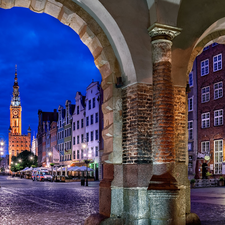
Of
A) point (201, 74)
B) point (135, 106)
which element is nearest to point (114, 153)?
point (135, 106)

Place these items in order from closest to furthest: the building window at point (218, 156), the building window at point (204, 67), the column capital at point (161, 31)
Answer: the column capital at point (161, 31) < the building window at point (218, 156) < the building window at point (204, 67)

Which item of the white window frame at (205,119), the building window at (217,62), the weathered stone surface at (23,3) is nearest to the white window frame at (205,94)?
the white window frame at (205,119)

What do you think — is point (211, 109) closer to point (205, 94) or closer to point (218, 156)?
point (205, 94)

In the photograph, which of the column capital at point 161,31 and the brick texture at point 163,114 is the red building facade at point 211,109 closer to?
the brick texture at point 163,114

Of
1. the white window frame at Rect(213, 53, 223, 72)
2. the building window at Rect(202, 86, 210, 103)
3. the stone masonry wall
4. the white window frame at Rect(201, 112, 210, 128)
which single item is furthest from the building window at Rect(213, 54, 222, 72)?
the stone masonry wall

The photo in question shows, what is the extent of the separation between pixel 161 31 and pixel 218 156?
2912 centimetres

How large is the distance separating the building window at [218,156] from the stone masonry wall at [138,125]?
2856 cm

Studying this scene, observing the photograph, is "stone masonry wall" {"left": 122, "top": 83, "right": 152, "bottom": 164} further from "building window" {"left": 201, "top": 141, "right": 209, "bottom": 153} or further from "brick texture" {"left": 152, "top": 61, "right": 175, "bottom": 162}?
"building window" {"left": 201, "top": 141, "right": 209, "bottom": 153}

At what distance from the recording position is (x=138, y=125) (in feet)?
27.5

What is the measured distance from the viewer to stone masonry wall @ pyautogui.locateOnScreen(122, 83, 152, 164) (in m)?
8.34

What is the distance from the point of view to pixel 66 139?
64.2 meters

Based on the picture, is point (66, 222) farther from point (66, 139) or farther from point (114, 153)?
point (66, 139)

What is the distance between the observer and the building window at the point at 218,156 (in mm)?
35031

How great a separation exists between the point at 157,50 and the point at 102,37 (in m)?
1.47
